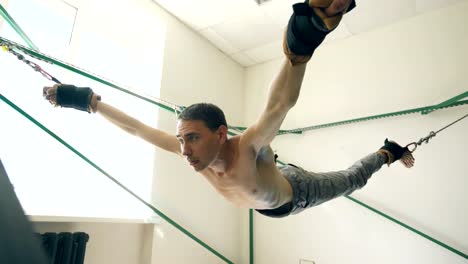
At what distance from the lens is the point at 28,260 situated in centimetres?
29

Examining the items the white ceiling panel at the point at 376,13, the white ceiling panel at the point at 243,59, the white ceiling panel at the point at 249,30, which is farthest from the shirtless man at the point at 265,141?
the white ceiling panel at the point at 243,59

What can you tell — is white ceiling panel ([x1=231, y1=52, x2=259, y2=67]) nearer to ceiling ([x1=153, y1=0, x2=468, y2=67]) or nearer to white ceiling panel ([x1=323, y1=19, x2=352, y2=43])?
ceiling ([x1=153, y1=0, x2=468, y2=67])

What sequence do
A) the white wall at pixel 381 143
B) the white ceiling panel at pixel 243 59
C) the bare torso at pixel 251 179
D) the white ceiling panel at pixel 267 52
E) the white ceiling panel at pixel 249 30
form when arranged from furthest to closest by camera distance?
the white ceiling panel at pixel 243 59 → the white ceiling panel at pixel 267 52 → the white ceiling panel at pixel 249 30 → the white wall at pixel 381 143 → the bare torso at pixel 251 179

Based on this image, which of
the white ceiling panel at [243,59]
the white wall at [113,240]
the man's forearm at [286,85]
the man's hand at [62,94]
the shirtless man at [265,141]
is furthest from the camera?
the white ceiling panel at [243,59]

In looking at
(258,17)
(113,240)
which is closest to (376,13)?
(258,17)

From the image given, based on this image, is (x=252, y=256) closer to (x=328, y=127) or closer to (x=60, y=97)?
(x=328, y=127)

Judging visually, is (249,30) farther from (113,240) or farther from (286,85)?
(286,85)

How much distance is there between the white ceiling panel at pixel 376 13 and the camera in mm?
3041

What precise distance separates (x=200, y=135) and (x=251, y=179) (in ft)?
1.00

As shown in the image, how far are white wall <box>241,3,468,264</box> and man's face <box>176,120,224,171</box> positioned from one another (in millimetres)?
2059

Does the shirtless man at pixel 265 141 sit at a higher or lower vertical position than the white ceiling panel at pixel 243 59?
lower

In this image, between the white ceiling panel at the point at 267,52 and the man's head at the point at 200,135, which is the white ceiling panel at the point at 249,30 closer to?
the white ceiling panel at the point at 267,52

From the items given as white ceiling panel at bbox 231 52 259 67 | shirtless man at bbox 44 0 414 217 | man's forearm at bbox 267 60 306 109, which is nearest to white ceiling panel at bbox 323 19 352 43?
white ceiling panel at bbox 231 52 259 67

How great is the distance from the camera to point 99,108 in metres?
1.77
